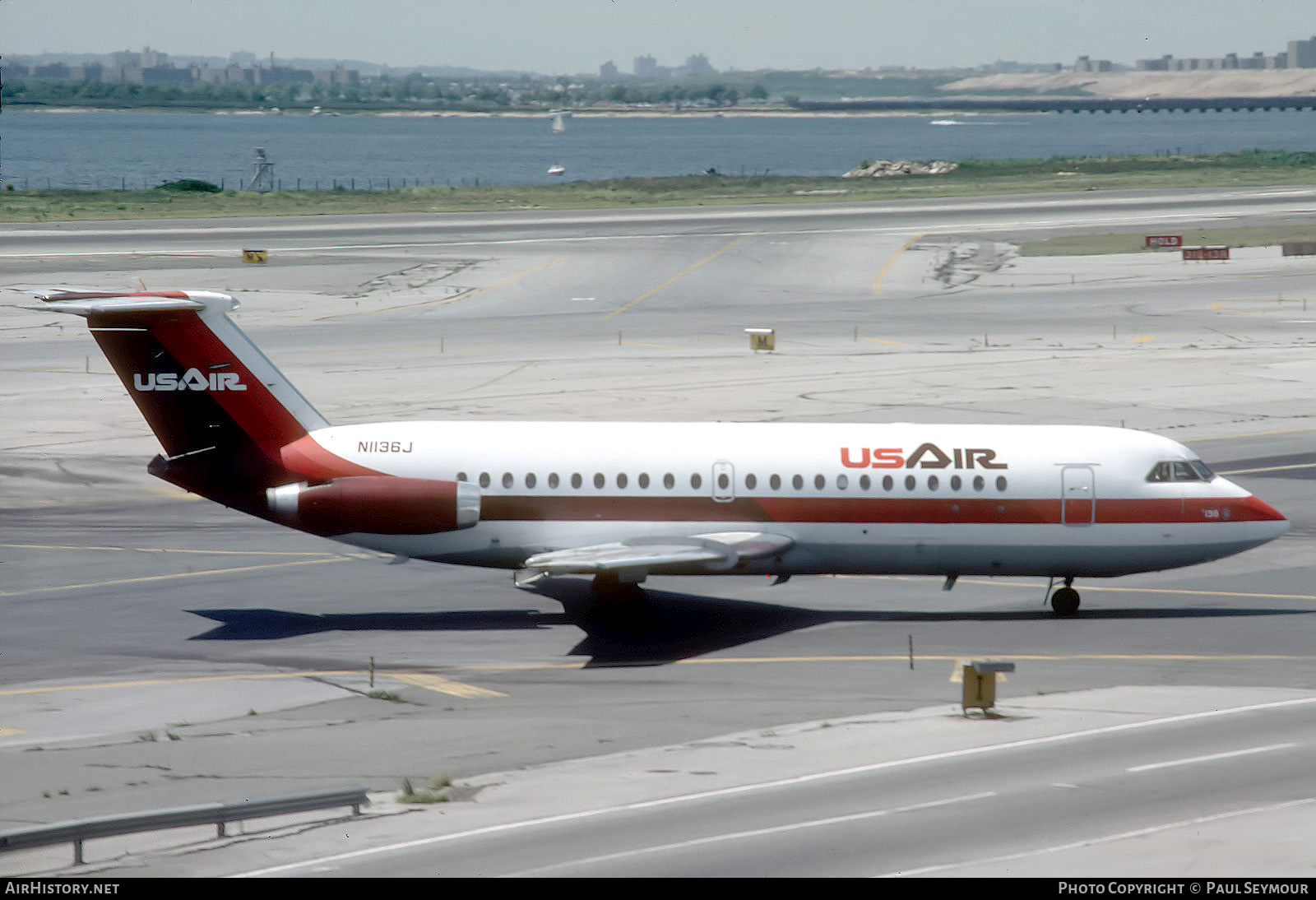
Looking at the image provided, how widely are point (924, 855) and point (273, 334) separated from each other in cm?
5954

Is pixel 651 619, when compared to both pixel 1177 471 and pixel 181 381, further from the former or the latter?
pixel 1177 471

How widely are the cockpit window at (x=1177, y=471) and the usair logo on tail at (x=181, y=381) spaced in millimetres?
19647

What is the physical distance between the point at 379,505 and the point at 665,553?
5.93 metres

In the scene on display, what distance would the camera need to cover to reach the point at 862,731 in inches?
945

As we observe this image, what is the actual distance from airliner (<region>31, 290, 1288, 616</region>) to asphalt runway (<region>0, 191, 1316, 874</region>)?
1635mm

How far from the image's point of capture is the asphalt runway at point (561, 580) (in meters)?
24.3

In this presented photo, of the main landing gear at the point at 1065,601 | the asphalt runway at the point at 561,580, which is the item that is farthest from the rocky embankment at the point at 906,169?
the main landing gear at the point at 1065,601

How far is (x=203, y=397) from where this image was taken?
31719 millimetres

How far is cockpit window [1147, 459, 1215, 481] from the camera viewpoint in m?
32.3

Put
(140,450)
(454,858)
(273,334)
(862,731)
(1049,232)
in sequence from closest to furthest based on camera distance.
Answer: (454,858)
(862,731)
(140,450)
(273,334)
(1049,232)

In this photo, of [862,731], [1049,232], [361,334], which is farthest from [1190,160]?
[862,731]

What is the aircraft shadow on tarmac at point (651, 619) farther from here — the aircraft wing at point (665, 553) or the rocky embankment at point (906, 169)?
the rocky embankment at point (906, 169)

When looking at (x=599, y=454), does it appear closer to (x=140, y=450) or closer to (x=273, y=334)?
(x=140, y=450)

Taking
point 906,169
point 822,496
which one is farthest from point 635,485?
point 906,169
